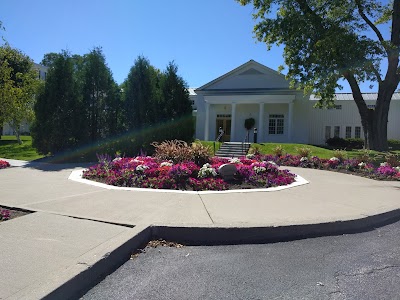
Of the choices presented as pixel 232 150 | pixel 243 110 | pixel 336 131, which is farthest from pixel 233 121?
A: pixel 336 131

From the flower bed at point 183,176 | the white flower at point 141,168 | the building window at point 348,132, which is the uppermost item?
the building window at point 348,132

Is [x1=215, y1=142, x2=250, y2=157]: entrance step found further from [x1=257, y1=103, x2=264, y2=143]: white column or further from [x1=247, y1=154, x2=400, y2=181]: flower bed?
[x1=247, y1=154, x2=400, y2=181]: flower bed

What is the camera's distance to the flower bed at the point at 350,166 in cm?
1268

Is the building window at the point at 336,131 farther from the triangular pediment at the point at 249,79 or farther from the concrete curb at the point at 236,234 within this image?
the concrete curb at the point at 236,234

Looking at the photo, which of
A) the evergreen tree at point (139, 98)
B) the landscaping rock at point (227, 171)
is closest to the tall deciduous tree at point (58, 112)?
the evergreen tree at point (139, 98)

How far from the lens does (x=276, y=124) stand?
111ft

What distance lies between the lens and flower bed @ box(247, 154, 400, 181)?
12.7 metres

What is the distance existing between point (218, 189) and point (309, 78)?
712 inches

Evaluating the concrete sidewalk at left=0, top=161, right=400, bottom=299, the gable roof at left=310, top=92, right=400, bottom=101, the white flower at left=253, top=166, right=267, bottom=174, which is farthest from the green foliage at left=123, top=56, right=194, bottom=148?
the gable roof at left=310, top=92, right=400, bottom=101

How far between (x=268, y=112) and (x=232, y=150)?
9.77 meters

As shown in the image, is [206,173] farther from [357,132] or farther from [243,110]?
[357,132]

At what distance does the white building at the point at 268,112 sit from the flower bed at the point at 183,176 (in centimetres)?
2290

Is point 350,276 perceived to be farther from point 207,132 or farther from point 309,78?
point 207,132

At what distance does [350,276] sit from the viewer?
3854 mm
